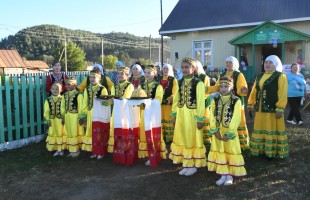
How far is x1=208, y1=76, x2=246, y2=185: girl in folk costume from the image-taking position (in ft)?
15.2

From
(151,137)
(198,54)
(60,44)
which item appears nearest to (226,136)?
(151,137)

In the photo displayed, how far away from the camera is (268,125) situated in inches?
214

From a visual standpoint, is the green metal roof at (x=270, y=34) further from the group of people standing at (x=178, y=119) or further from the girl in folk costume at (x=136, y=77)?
the girl in folk costume at (x=136, y=77)

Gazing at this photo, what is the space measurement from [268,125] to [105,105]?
2882mm

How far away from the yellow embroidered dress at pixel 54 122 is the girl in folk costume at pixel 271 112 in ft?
12.1

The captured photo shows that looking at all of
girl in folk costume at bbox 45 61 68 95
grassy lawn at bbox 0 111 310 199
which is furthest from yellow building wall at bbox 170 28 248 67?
girl in folk costume at bbox 45 61 68 95

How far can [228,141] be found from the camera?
15.3ft

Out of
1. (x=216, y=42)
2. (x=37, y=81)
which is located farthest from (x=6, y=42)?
(x=37, y=81)

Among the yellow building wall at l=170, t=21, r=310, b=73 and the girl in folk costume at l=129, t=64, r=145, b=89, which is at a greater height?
the yellow building wall at l=170, t=21, r=310, b=73

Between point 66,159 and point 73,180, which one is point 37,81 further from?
point 73,180

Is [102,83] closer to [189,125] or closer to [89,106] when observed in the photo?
[89,106]

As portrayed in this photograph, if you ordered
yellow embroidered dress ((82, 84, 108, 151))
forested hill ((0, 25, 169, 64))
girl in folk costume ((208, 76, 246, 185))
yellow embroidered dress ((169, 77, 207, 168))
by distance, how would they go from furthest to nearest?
forested hill ((0, 25, 169, 64)), yellow embroidered dress ((82, 84, 108, 151)), yellow embroidered dress ((169, 77, 207, 168)), girl in folk costume ((208, 76, 246, 185))

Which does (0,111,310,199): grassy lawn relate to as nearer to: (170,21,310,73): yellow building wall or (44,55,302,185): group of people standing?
(44,55,302,185): group of people standing

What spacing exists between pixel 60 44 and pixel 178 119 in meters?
76.9
